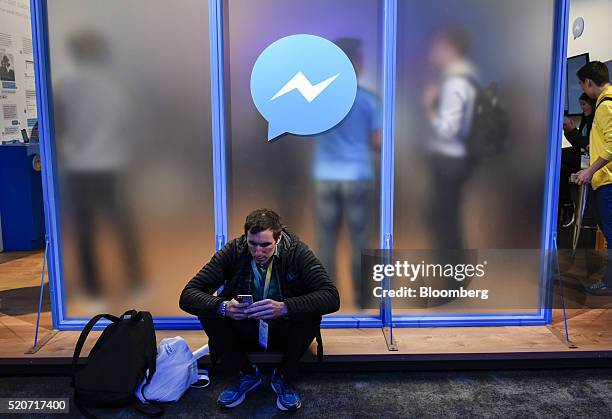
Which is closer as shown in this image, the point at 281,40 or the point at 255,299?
the point at 255,299

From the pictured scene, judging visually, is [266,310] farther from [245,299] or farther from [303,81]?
[303,81]

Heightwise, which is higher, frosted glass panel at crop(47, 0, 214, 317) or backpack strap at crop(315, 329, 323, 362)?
frosted glass panel at crop(47, 0, 214, 317)

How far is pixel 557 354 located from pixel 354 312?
4.10ft

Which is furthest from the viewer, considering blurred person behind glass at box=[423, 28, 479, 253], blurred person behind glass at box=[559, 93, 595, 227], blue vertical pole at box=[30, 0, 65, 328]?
blurred person behind glass at box=[559, 93, 595, 227]

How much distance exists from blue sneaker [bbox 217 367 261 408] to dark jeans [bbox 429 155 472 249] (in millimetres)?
1470

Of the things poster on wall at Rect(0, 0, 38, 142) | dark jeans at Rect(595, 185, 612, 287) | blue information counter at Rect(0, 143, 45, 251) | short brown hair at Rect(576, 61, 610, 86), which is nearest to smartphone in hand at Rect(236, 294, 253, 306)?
dark jeans at Rect(595, 185, 612, 287)

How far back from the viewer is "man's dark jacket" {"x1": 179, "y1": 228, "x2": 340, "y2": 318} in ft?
9.22

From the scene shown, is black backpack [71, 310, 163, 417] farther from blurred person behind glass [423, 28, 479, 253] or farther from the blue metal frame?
blurred person behind glass [423, 28, 479, 253]

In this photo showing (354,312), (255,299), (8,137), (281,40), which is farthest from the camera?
(8,137)

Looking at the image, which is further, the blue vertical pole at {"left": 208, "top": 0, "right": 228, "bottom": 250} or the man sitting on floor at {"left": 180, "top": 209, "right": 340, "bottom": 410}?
the blue vertical pole at {"left": 208, "top": 0, "right": 228, "bottom": 250}

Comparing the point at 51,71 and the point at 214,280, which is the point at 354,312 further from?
the point at 51,71

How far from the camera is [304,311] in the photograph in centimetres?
275

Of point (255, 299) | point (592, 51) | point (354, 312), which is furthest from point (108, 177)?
point (592, 51)

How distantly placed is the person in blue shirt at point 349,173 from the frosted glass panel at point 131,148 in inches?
28.5
